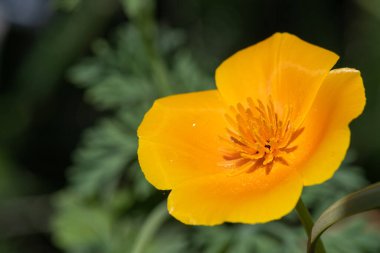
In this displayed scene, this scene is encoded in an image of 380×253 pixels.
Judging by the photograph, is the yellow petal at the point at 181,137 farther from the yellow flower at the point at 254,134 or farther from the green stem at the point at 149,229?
the green stem at the point at 149,229

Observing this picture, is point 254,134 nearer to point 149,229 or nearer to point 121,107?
point 149,229

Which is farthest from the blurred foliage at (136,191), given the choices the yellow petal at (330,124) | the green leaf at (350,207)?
the green leaf at (350,207)

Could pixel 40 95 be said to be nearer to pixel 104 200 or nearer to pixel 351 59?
pixel 104 200

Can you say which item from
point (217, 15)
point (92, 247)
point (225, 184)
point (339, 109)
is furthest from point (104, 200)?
point (339, 109)

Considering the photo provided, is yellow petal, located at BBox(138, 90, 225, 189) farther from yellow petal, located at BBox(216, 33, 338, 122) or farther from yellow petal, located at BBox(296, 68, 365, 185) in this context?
yellow petal, located at BBox(296, 68, 365, 185)

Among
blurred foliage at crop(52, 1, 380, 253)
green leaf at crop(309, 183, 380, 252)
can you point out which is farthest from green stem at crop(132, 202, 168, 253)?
green leaf at crop(309, 183, 380, 252)
